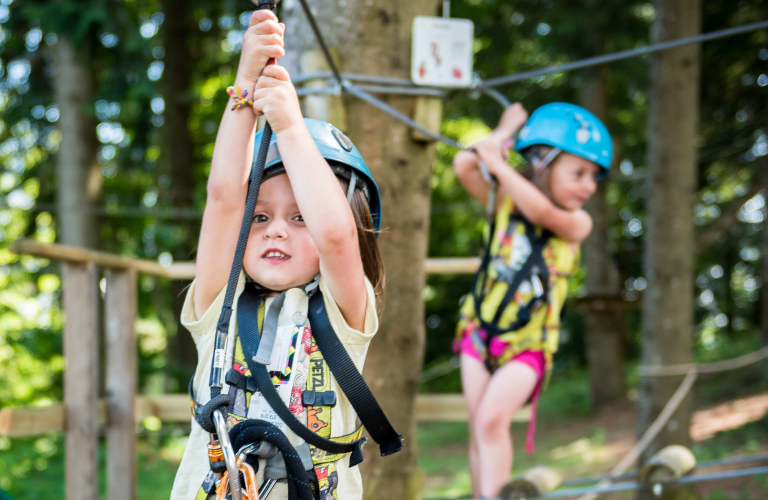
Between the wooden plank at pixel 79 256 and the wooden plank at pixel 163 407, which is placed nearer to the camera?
the wooden plank at pixel 79 256

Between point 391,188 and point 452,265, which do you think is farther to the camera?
point 452,265

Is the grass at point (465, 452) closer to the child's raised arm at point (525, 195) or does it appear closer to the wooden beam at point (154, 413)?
the wooden beam at point (154, 413)


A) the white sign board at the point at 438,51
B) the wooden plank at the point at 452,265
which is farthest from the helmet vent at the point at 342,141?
the wooden plank at the point at 452,265

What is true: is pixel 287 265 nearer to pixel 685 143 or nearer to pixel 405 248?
pixel 405 248

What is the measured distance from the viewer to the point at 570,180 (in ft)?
9.66

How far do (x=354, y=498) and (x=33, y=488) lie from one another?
22.6ft

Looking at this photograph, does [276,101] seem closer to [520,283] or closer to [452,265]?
[520,283]

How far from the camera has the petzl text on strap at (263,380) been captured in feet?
4.58

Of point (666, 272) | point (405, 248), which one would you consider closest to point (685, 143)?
point (666, 272)

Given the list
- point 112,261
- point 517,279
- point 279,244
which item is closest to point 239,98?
point 279,244

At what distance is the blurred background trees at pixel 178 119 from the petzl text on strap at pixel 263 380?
19.7 feet

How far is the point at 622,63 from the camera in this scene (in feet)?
30.9

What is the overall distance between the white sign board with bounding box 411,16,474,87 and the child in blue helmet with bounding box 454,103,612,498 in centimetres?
44

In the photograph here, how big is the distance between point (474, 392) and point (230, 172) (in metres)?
1.83
